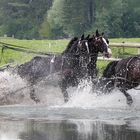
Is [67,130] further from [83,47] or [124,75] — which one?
[124,75]

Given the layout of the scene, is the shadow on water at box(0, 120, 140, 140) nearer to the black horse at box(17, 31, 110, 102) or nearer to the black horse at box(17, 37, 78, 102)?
the black horse at box(17, 31, 110, 102)

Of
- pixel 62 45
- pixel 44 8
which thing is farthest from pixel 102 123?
pixel 44 8

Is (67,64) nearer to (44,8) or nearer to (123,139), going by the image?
(123,139)

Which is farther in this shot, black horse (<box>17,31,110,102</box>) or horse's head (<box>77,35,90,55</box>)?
horse's head (<box>77,35,90,55</box>)

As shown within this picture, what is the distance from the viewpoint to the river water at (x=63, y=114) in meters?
11.6

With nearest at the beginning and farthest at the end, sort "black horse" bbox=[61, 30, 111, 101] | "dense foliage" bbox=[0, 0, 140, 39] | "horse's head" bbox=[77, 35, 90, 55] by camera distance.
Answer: "black horse" bbox=[61, 30, 111, 101]
"horse's head" bbox=[77, 35, 90, 55]
"dense foliage" bbox=[0, 0, 140, 39]

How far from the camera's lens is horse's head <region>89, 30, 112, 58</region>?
55.7 feet

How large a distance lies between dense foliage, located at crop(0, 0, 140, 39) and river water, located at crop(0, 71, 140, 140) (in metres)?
60.4

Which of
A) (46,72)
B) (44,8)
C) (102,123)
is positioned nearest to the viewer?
(102,123)

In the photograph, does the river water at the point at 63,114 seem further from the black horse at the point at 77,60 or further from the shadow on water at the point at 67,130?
the black horse at the point at 77,60

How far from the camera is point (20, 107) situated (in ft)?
53.8

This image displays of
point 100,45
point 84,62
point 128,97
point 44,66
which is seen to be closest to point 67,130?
point 84,62

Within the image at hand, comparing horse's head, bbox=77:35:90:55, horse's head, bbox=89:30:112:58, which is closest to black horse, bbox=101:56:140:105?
horse's head, bbox=89:30:112:58

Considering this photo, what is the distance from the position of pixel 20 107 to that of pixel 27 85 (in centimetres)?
164
